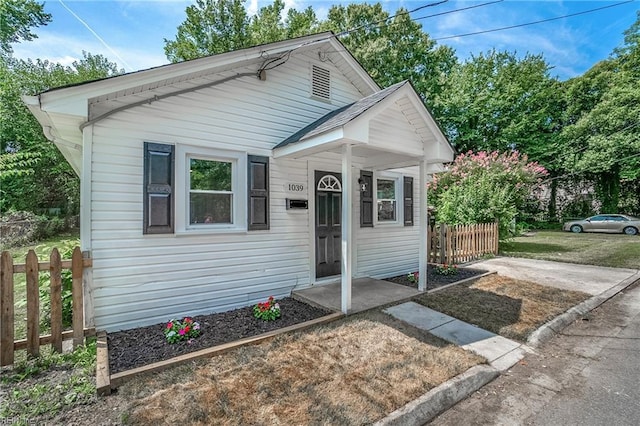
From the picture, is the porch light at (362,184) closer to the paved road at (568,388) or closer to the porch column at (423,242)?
the porch column at (423,242)

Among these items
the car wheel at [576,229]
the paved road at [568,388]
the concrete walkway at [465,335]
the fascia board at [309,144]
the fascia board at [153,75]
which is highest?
the fascia board at [153,75]

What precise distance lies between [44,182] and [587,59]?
41023mm

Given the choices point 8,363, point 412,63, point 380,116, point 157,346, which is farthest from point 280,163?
point 412,63

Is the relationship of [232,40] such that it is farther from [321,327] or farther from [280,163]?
[321,327]

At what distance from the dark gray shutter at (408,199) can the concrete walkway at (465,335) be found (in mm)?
3099

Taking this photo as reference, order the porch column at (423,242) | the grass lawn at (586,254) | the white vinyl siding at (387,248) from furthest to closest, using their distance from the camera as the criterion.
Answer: the grass lawn at (586,254) → the white vinyl siding at (387,248) → the porch column at (423,242)

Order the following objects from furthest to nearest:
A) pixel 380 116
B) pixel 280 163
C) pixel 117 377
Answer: pixel 280 163
pixel 380 116
pixel 117 377

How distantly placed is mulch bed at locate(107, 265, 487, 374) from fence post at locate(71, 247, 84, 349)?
0.35m

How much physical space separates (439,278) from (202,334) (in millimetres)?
5533

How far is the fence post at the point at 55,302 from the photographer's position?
3.48 meters

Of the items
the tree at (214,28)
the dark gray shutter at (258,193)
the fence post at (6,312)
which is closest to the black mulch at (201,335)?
the fence post at (6,312)

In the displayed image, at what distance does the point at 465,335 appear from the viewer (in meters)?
4.15

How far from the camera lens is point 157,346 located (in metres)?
3.68

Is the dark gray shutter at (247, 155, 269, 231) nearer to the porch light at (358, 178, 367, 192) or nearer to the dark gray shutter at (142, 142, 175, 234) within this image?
the dark gray shutter at (142, 142, 175, 234)
